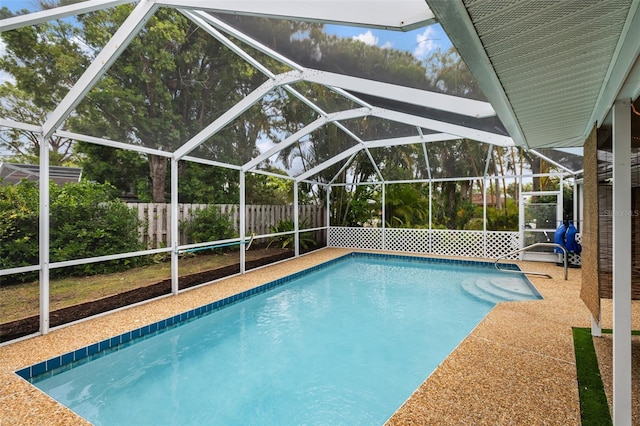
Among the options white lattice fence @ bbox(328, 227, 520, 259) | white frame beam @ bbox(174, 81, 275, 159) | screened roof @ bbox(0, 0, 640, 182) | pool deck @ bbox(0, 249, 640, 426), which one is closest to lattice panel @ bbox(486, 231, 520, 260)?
white lattice fence @ bbox(328, 227, 520, 259)

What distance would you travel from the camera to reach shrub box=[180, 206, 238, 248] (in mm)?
8430

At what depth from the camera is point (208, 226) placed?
892 centimetres

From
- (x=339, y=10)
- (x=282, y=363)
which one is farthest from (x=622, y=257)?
(x=282, y=363)

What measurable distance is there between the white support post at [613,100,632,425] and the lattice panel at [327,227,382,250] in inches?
398

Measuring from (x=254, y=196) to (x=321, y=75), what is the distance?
21.1 feet

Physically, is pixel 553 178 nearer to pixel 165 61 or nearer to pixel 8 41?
pixel 165 61

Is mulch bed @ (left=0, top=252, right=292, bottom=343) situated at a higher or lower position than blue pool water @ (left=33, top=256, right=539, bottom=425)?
higher

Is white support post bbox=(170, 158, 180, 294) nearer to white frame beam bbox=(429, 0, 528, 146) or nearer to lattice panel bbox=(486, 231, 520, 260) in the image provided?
white frame beam bbox=(429, 0, 528, 146)

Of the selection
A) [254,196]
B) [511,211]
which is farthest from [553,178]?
[254,196]

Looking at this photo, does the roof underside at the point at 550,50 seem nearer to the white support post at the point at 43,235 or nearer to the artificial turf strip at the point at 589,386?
the artificial turf strip at the point at 589,386

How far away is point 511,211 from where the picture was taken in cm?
1134

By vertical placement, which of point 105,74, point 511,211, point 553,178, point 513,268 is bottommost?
point 513,268

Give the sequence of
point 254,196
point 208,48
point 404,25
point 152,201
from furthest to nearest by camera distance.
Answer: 1. point 254,196
2. point 152,201
3. point 208,48
4. point 404,25

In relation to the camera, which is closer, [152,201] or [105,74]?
[105,74]
